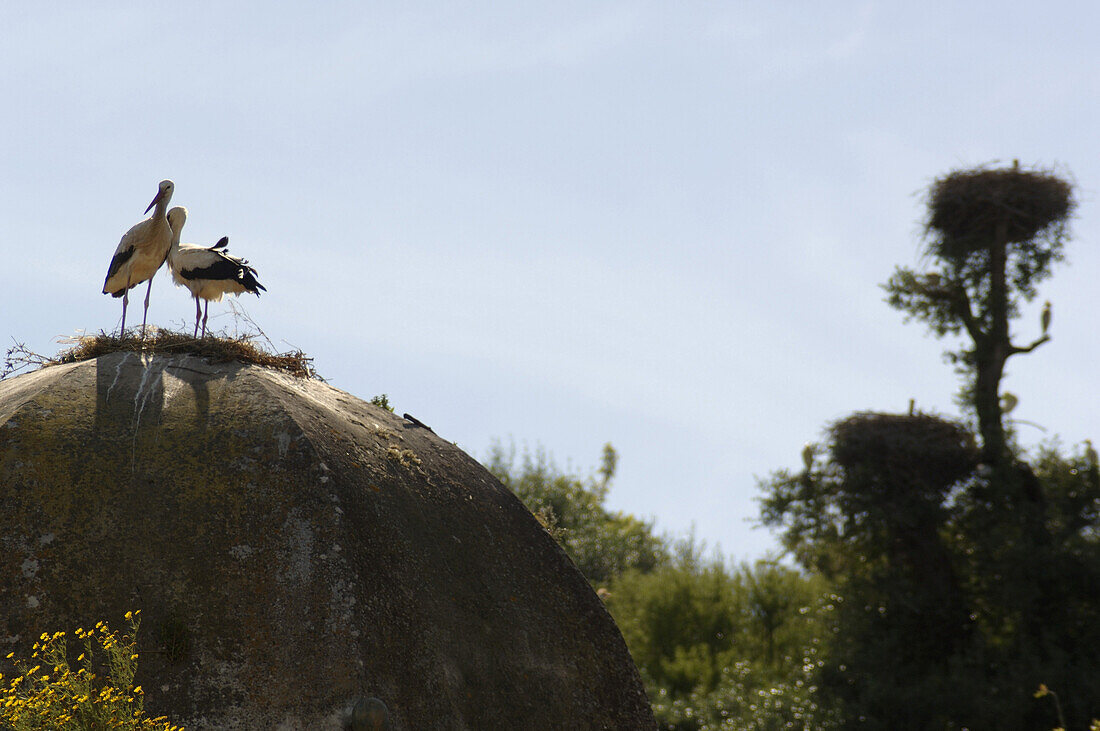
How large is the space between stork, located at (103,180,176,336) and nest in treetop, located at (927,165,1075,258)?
16566mm

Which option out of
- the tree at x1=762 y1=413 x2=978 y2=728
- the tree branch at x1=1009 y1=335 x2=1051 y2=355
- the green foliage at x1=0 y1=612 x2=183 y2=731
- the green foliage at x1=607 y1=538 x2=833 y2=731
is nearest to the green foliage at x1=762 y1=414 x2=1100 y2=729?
the tree at x1=762 y1=413 x2=978 y2=728

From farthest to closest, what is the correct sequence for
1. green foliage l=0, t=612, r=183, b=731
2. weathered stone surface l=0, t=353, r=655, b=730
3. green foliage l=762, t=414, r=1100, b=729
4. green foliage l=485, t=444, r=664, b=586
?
green foliage l=485, t=444, r=664, b=586 → green foliage l=762, t=414, r=1100, b=729 → weathered stone surface l=0, t=353, r=655, b=730 → green foliage l=0, t=612, r=183, b=731

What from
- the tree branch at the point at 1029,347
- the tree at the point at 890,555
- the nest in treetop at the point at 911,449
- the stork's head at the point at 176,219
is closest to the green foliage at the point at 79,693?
the stork's head at the point at 176,219

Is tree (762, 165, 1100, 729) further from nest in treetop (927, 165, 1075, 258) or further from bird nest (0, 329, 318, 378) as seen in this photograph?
bird nest (0, 329, 318, 378)

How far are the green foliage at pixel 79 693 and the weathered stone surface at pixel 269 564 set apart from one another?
14 cm

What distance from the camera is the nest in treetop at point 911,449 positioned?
19094 millimetres

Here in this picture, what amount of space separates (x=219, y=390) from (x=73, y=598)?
1710 mm

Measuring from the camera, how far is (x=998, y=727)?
1683 cm

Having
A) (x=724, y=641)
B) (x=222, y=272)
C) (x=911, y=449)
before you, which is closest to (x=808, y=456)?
(x=911, y=449)

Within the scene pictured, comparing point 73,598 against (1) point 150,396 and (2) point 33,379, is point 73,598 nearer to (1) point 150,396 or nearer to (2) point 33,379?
(1) point 150,396

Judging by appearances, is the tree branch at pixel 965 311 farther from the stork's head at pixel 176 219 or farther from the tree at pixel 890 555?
the stork's head at pixel 176 219

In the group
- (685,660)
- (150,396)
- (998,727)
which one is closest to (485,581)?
(150,396)

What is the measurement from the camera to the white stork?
805cm

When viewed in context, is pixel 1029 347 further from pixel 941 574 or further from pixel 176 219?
pixel 176 219
